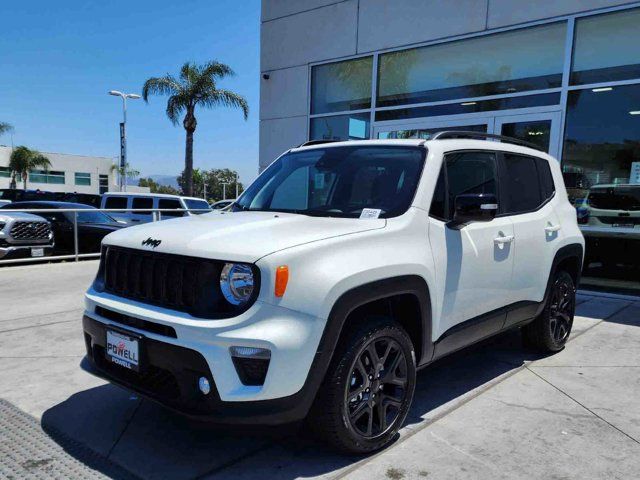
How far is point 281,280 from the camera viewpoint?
2.35m

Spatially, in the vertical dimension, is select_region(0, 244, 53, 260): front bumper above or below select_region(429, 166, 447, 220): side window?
below

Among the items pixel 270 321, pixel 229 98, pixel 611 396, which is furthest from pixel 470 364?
pixel 229 98

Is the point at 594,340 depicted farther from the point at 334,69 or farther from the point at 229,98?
the point at 229,98

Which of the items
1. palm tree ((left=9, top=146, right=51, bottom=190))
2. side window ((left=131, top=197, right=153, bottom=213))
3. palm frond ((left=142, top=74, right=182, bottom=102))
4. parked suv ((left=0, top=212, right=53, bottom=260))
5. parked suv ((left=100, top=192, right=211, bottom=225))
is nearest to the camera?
parked suv ((left=0, top=212, right=53, bottom=260))

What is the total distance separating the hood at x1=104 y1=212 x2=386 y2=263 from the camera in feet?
8.06

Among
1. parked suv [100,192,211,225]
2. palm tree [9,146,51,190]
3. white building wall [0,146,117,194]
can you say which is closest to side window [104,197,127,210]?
parked suv [100,192,211,225]

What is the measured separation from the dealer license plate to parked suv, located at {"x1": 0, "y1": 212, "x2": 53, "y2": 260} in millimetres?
7780

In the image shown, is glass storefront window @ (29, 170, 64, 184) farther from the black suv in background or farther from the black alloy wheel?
the black alloy wheel

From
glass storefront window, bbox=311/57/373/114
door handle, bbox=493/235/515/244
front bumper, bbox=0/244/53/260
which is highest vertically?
glass storefront window, bbox=311/57/373/114

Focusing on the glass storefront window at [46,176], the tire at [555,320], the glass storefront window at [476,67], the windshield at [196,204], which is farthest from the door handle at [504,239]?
the glass storefront window at [46,176]

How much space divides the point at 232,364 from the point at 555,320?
138 inches

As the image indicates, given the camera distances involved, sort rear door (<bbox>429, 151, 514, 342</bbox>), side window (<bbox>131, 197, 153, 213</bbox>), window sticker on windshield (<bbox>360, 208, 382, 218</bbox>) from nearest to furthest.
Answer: window sticker on windshield (<bbox>360, 208, 382, 218</bbox>) → rear door (<bbox>429, 151, 514, 342</bbox>) → side window (<bbox>131, 197, 153, 213</bbox>)

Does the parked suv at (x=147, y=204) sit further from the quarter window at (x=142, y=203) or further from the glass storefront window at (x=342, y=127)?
the glass storefront window at (x=342, y=127)

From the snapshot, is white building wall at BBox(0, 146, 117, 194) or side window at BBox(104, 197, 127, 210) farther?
white building wall at BBox(0, 146, 117, 194)
